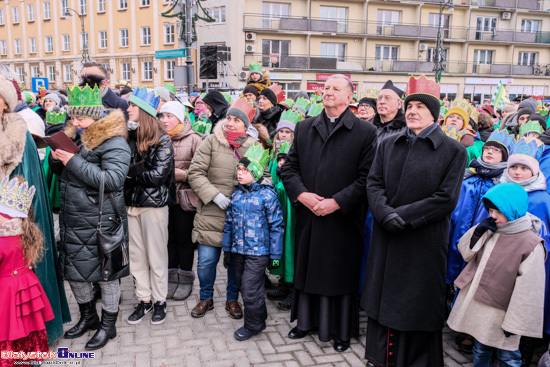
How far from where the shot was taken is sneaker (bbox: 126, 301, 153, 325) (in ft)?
14.1

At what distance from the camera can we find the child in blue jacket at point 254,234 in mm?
4074

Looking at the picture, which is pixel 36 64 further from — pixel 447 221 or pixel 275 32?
pixel 447 221

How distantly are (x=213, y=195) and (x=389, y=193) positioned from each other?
1721 millimetres

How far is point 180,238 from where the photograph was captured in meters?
5.10

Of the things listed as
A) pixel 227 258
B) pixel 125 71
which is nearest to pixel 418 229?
pixel 227 258

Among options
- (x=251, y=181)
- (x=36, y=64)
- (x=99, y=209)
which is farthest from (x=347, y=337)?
(x=36, y=64)

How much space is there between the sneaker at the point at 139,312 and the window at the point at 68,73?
4120 cm

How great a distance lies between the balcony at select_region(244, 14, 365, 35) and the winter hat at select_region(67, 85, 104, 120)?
2987 centimetres

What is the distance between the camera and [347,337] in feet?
12.9

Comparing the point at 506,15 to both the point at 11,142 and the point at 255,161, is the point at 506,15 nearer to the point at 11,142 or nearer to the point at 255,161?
the point at 255,161

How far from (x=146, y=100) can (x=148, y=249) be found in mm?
1460

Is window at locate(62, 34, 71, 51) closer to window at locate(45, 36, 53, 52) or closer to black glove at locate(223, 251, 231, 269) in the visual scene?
window at locate(45, 36, 53, 52)

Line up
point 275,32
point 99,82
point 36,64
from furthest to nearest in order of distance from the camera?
point 36,64 < point 275,32 < point 99,82

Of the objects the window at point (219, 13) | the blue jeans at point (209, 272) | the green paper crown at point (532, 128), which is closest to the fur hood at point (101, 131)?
the blue jeans at point (209, 272)
